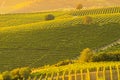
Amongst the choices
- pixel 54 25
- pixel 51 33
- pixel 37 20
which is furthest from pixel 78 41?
pixel 37 20

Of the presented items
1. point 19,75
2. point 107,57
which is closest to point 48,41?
point 107,57

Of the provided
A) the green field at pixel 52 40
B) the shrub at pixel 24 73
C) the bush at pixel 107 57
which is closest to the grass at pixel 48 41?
the green field at pixel 52 40

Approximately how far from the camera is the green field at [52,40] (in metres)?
111

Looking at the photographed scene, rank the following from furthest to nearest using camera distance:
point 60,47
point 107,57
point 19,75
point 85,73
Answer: point 60,47
point 107,57
point 19,75
point 85,73

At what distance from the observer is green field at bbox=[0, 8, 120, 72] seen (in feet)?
364

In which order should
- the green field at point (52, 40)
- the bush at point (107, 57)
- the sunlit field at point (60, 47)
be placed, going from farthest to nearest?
1. the green field at point (52, 40)
2. the bush at point (107, 57)
3. the sunlit field at point (60, 47)

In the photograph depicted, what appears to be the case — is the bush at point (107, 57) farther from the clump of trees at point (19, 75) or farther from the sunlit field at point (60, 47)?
the clump of trees at point (19, 75)

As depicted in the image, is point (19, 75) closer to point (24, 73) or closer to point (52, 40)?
point (24, 73)

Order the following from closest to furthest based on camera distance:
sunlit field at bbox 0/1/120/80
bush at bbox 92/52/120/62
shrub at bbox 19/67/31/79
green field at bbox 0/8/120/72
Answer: shrub at bbox 19/67/31/79
sunlit field at bbox 0/1/120/80
bush at bbox 92/52/120/62
green field at bbox 0/8/120/72

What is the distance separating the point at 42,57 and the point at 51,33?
79.9 feet

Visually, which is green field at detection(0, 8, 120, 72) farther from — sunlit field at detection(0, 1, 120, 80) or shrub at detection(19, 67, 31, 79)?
shrub at detection(19, 67, 31, 79)

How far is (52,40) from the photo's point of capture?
12731 cm

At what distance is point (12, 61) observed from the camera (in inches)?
4323

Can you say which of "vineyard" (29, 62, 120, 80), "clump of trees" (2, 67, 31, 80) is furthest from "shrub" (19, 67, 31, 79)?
"vineyard" (29, 62, 120, 80)
